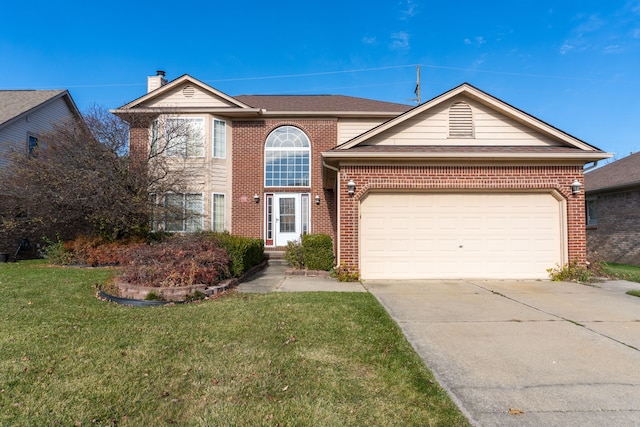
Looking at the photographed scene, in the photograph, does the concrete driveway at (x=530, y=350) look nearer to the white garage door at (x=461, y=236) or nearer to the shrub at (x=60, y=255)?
the white garage door at (x=461, y=236)

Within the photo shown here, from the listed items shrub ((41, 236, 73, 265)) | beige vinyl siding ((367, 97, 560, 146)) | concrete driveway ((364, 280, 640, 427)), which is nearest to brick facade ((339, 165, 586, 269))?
beige vinyl siding ((367, 97, 560, 146))

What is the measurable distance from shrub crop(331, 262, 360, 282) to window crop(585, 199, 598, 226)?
1277 cm

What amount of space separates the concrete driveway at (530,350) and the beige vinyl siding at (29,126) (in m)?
15.0

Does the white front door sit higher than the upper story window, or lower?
lower

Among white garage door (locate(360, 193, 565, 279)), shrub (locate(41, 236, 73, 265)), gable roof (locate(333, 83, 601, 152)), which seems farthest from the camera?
shrub (locate(41, 236, 73, 265))

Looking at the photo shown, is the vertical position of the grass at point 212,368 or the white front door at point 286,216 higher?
the white front door at point 286,216

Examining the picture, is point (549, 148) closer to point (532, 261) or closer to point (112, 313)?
point (532, 261)

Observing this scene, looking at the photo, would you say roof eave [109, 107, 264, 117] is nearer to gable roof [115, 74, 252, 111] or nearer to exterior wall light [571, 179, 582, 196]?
gable roof [115, 74, 252, 111]

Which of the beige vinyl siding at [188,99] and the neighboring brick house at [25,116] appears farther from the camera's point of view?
the beige vinyl siding at [188,99]

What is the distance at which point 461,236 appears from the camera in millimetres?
8617

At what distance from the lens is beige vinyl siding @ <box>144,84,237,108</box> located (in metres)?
13.6

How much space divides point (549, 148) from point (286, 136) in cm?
899

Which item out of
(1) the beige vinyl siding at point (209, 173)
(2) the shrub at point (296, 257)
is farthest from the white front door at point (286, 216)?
(2) the shrub at point (296, 257)

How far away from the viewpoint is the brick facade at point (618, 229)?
13.1 m
